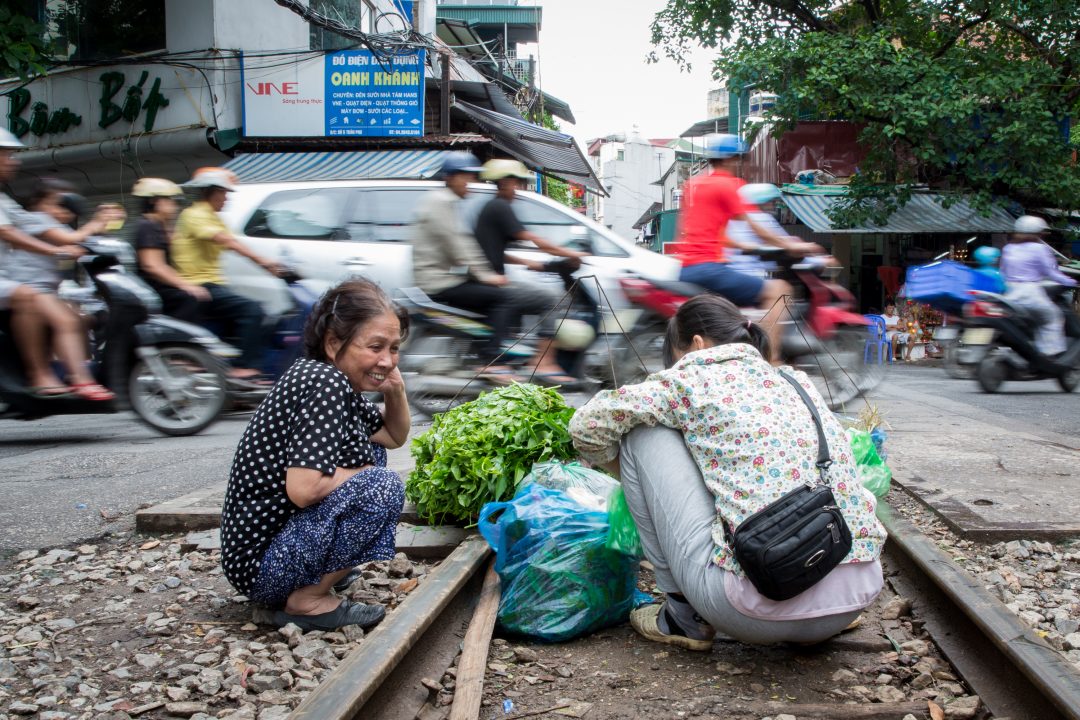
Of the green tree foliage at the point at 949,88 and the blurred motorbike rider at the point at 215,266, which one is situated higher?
the green tree foliage at the point at 949,88

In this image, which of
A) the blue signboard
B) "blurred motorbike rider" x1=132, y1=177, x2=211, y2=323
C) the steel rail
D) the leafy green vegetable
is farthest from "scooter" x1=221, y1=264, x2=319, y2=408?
the blue signboard

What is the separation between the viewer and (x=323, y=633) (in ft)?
9.32

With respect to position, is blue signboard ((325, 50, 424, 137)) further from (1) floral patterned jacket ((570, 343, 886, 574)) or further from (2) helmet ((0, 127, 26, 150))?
(1) floral patterned jacket ((570, 343, 886, 574))

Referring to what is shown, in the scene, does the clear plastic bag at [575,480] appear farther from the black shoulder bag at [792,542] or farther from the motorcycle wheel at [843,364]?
the motorcycle wheel at [843,364]

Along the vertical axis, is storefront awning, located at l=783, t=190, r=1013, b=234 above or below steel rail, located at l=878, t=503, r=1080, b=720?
above

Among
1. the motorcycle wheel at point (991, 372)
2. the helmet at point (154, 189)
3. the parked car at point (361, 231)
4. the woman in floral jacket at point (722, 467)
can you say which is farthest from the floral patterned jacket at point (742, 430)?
the motorcycle wheel at point (991, 372)

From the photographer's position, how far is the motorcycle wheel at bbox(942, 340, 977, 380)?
9.98m

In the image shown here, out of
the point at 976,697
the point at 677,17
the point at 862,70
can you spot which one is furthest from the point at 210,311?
the point at 677,17

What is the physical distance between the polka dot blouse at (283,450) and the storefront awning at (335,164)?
12.0 m

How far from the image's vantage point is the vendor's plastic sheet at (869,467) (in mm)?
3626

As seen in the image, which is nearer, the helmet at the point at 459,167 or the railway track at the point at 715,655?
the railway track at the point at 715,655

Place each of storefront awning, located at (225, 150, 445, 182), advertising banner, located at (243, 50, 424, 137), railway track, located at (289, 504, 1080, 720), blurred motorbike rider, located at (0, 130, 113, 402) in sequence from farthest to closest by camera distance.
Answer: advertising banner, located at (243, 50, 424, 137), storefront awning, located at (225, 150, 445, 182), blurred motorbike rider, located at (0, 130, 113, 402), railway track, located at (289, 504, 1080, 720)

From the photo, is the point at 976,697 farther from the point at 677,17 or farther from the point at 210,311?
the point at 677,17

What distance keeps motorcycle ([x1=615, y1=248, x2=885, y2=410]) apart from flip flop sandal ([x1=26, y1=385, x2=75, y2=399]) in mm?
3845
